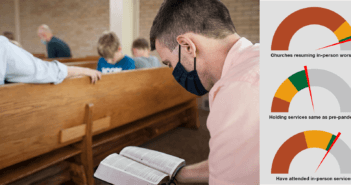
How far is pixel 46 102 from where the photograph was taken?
1613mm

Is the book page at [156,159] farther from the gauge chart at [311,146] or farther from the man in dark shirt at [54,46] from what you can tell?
the man in dark shirt at [54,46]

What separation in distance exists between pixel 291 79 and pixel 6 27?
11.3 meters

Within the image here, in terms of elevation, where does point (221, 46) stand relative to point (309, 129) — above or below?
above

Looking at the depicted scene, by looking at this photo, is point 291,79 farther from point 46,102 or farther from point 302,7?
point 46,102

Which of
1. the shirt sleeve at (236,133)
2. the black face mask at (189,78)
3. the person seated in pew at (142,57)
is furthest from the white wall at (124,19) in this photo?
the shirt sleeve at (236,133)

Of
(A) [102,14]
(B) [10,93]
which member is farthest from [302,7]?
(A) [102,14]

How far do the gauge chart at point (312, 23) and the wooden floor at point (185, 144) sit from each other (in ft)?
6.72

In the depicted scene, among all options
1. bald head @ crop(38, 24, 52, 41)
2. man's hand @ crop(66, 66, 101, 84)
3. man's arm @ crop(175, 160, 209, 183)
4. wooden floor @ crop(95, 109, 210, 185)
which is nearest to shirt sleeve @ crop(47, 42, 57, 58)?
bald head @ crop(38, 24, 52, 41)

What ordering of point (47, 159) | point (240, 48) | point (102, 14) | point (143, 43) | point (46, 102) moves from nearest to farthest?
point (240, 48)
point (46, 102)
point (47, 159)
point (143, 43)
point (102, 14)

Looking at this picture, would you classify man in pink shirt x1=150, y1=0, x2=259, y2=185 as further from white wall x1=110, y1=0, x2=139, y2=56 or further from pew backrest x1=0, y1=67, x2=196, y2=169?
white wall x1=110, y1=0, x2=139, y2=56

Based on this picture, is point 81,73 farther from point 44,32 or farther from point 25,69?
point 44,32

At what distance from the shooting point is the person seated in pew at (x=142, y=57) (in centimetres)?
336

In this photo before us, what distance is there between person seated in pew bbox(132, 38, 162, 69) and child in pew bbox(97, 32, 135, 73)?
0.31m

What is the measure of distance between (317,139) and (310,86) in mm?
130
